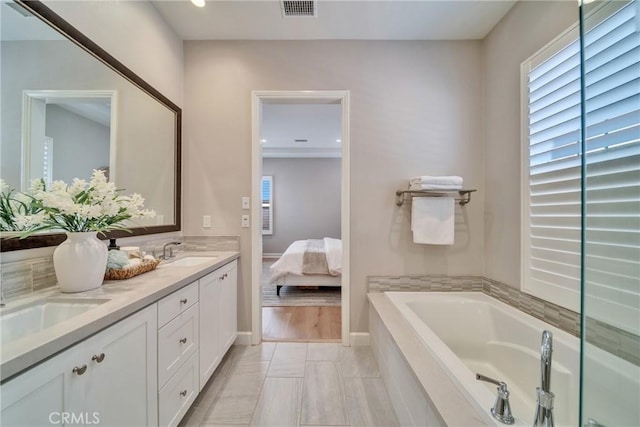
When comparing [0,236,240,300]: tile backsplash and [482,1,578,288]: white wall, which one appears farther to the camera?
[482,1,578,288]: white wall

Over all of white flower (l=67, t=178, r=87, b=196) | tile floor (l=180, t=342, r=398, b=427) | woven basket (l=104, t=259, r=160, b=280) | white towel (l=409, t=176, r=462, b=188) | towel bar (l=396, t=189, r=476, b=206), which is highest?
white towel (l=409, t=176, r=462, b=188)

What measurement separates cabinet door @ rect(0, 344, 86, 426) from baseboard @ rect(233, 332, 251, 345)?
4.99 ft

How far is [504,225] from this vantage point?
1.95 meters

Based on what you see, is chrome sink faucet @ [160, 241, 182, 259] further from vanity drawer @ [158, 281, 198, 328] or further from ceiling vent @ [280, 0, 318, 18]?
ceiling vent @ [280, 0, 318, 18]

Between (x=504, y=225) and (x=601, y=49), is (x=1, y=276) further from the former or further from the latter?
(x=504, y=225)

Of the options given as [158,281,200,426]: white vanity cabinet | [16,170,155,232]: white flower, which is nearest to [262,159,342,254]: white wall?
[158,281,200,426]: white vanity cabinet

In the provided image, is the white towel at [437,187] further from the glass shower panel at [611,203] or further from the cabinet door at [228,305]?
the cabinet door at [228,305]

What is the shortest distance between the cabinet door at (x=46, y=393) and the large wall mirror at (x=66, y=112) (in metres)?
0.62

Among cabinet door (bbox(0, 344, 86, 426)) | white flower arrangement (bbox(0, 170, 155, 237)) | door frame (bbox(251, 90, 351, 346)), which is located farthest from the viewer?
door frame (bbox(251, 90, 351, 346))

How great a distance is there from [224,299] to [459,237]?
206cm

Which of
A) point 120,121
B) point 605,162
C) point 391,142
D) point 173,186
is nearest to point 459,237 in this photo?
point 391,142

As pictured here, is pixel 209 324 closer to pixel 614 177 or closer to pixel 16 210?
pixel 16 210

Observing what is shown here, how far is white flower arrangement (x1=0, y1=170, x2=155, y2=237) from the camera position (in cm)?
96

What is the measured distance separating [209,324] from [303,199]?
5100mm
